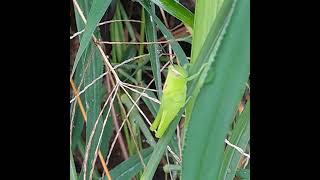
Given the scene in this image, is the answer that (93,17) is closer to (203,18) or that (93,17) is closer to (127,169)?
(203,18)

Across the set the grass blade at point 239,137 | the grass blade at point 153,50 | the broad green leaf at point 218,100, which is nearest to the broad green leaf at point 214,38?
the broad green leaf at point 218,100

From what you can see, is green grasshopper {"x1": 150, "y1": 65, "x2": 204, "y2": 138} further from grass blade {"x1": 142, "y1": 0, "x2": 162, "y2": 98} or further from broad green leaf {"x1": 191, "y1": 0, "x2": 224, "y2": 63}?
grass blade {"x1": 142, "y1": 0, "x2": 162, "y2": 98}

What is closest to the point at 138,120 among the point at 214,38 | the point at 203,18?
the point at 203,18

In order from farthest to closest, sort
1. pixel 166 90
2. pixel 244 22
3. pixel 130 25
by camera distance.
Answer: pixel 130 25, pixel 166 90, pixel 244 22
